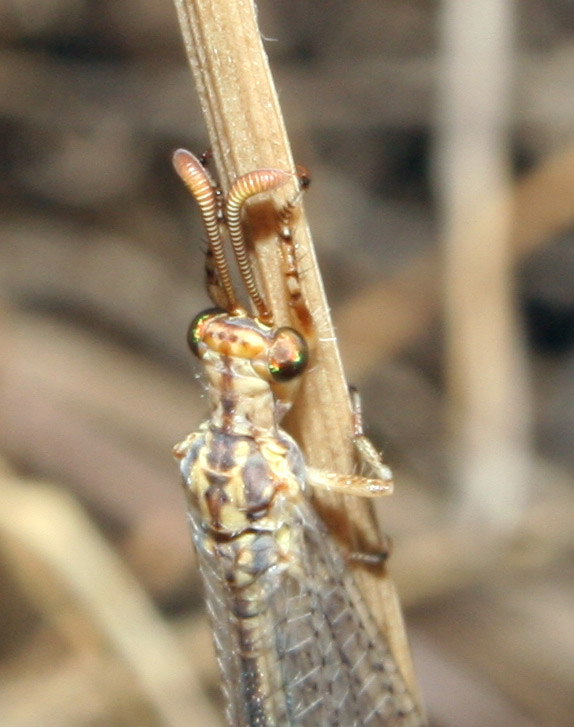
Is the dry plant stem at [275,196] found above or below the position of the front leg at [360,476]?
above

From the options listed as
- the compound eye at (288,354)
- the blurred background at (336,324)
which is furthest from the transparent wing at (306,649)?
the blurred background at (336,324)

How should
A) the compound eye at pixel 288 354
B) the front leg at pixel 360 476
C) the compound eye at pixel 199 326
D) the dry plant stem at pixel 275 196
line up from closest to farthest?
the dry plant stem at pixel 275 196
the compound eye at pixel 288 354
the front leg at pixel 360 476
the compound eye at pixel 199 326

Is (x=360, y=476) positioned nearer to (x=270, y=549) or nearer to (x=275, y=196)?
(x=270, y=549)

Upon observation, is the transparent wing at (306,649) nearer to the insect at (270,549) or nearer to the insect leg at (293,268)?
the insect at (270,549)

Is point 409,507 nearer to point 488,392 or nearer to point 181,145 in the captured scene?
point 488,392

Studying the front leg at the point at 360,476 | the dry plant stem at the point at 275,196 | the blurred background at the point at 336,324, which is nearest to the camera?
the dry plant stem at the point at 275,196

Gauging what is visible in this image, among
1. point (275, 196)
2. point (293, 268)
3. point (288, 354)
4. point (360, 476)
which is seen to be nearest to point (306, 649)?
point (360, 476)

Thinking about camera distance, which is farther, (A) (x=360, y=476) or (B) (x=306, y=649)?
(B) (x=306, y=649)

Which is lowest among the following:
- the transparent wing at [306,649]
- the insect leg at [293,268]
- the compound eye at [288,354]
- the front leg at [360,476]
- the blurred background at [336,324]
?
the transparent wing at [306,649]

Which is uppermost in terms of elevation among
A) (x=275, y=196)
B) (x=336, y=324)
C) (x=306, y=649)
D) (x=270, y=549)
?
(x=336, y=324)

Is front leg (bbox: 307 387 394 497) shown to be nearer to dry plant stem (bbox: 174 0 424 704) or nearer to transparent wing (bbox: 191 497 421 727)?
dry plant stem (bbox: 174 0 424 704)
